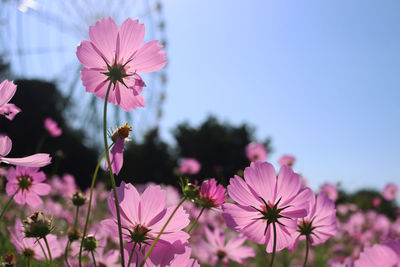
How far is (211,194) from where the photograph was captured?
1.75 feet

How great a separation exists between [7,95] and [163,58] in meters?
0.24

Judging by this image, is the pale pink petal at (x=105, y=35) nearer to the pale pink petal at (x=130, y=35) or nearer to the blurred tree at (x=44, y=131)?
the pale pink petal at (x=130, y=35)

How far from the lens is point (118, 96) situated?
56 cm

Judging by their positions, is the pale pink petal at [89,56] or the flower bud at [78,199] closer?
the pale pink petal at [89,56]

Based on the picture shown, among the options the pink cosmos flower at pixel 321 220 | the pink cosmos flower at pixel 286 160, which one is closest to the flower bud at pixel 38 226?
the pink cosmos flower at pixel 321 220

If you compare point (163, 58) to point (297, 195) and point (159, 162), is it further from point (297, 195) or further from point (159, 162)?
point (159, 162)

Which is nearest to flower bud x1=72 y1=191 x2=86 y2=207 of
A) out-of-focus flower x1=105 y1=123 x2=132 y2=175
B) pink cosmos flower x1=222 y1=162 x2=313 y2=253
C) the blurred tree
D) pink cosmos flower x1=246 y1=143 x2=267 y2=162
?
out-of-focus flower x1=105 y1=123 x2=132 y2=175

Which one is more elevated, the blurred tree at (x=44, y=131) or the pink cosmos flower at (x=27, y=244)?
the blurred tree at (x=44, y=131)

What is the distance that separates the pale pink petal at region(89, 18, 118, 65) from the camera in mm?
496

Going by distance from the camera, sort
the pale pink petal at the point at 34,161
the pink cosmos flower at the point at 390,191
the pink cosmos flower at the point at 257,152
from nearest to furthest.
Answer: the pale pink petal at the point at 34,161, the pink cosmos flower at the point at 257,152, the pink cosmos flower at the point at 390,191

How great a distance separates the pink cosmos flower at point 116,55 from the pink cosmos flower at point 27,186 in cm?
42

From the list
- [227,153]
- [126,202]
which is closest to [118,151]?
[126,202]

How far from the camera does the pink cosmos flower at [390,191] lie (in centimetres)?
389

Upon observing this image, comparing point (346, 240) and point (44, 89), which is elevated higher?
point (44, 89)
